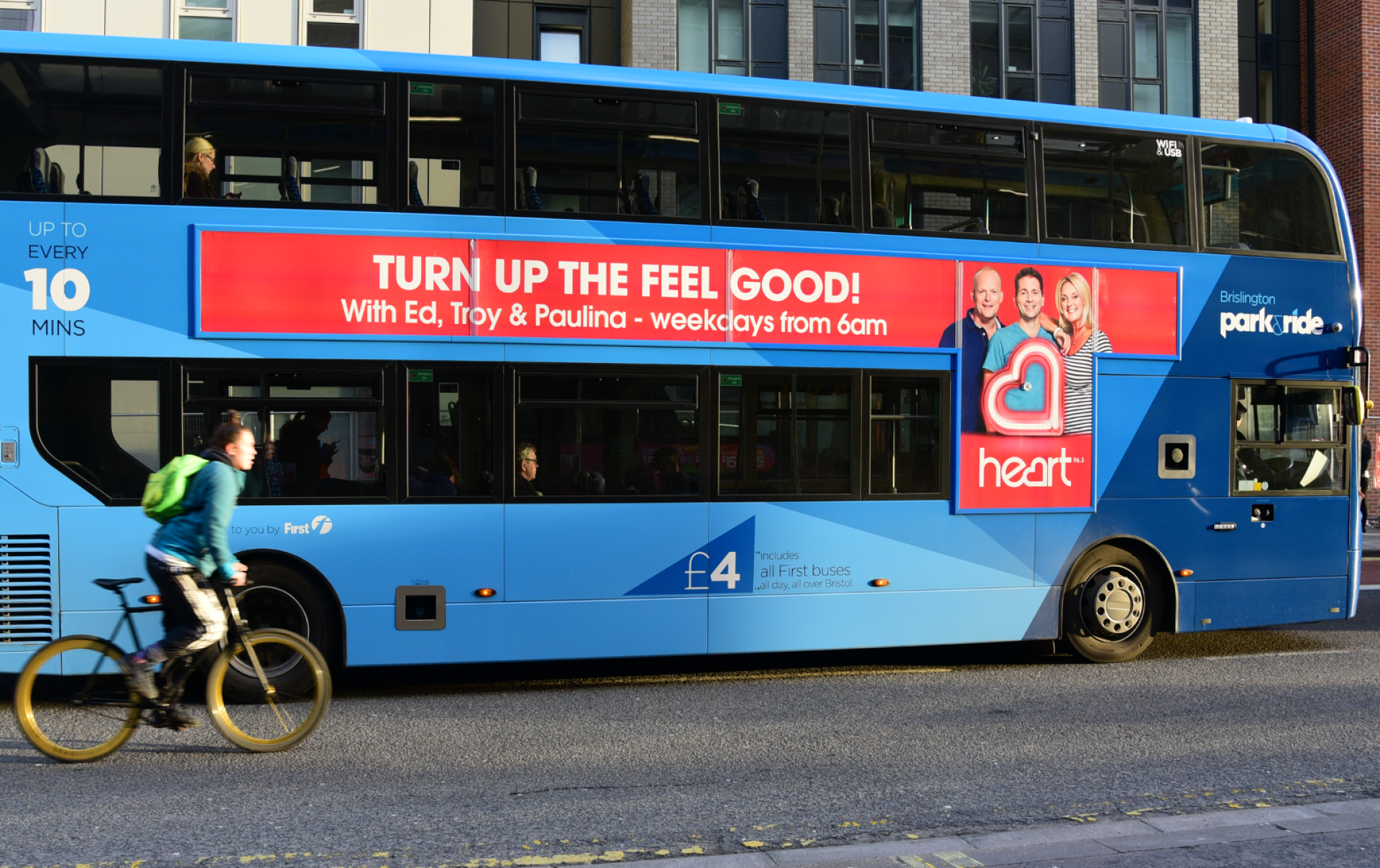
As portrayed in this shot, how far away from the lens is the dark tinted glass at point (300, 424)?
698cm

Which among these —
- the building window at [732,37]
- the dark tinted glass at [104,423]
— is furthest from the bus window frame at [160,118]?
the building window at [732,37]

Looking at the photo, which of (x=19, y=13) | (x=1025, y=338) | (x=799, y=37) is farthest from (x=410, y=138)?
(x=799, y=37)

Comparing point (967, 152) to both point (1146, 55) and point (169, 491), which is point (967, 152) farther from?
point (1146, 55)

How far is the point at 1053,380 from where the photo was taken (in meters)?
8.52

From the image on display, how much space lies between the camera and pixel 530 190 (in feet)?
24.6

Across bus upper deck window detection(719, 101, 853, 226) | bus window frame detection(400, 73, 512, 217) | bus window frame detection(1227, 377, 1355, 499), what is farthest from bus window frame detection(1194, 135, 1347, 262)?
bus window frame detection(400, 73, 512, 217)

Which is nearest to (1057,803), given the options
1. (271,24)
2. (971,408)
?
(971,408)

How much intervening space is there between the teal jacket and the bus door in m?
2.13

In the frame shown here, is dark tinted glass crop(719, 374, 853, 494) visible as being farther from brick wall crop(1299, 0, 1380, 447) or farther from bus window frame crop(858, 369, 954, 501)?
brick wall crop(1299, 0, 1380, 447)

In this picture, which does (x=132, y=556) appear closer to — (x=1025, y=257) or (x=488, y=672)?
(x=488, y=672)

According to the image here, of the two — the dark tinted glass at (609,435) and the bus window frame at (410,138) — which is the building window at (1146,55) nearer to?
the dark tinted glass at (609,435)

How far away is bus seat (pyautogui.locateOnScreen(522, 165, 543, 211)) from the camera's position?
7.49 meters

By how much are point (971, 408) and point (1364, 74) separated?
2192 centimetres

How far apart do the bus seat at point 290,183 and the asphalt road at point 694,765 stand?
3.43 metres
